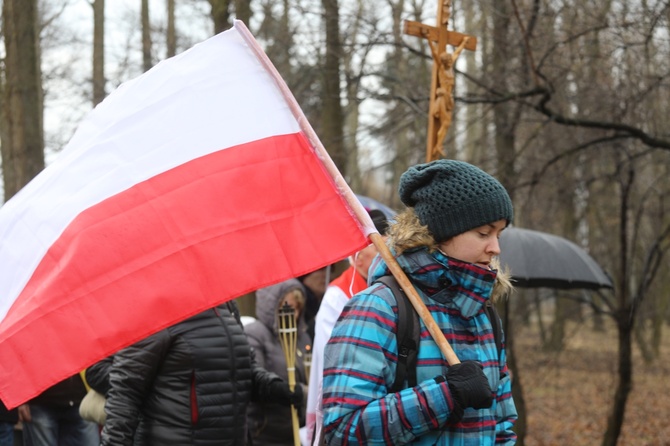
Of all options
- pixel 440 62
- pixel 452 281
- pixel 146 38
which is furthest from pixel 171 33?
pixel 452 281

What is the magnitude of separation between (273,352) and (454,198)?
2.75 meters

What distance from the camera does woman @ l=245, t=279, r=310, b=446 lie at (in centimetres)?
513

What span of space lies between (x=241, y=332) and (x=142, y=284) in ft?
4.99

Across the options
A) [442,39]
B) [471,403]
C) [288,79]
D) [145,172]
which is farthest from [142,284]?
[288,79]

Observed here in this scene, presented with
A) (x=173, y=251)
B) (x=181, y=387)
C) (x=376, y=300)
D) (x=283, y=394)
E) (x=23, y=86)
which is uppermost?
(x=23, y=86)

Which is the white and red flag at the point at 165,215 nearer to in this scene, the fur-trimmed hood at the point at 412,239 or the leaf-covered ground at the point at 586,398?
the fur-trimmed hood at the point at 412,239

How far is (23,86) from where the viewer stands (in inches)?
411

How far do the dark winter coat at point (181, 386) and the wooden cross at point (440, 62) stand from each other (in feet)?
7.06

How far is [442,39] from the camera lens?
18.8ft

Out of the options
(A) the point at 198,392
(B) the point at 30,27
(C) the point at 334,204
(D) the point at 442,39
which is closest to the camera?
(C) the point at 334,204

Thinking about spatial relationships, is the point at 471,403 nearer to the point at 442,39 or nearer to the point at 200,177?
the point at 200,177

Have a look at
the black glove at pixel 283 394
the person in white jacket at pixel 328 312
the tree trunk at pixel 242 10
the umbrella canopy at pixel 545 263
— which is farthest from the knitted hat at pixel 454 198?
the tree trunk at pixel 242 10

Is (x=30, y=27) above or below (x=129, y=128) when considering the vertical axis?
above

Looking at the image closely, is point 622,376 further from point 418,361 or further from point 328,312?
point 418,361
